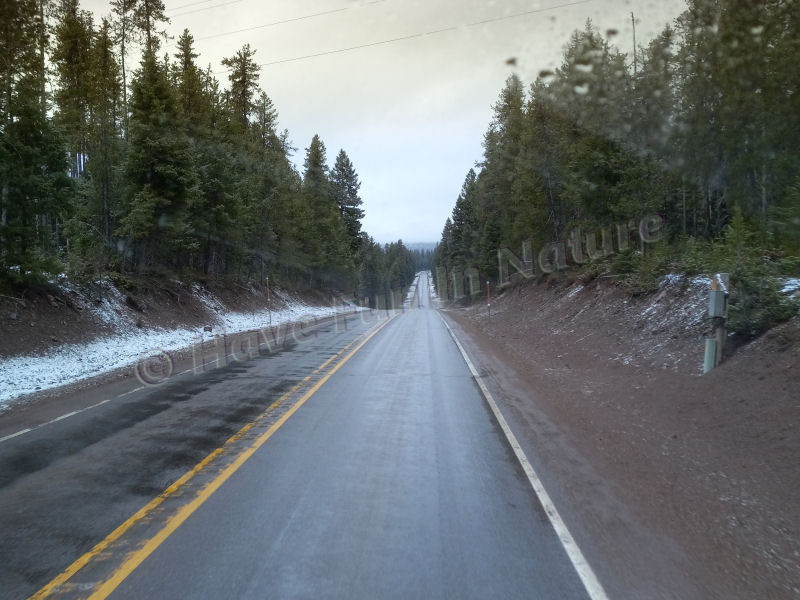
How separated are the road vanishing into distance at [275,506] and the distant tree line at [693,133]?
7.21 meters

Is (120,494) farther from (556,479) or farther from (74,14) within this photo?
(74,14)

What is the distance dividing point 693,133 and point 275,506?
18.3 m

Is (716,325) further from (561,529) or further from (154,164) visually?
(154,164)

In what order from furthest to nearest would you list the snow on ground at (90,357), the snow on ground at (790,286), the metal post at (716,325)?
the snow on ground at (90,357) < the snow on ground at (790,286) < the metal post at (716,325)

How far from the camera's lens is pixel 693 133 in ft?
57.9

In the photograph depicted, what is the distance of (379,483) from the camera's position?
5469 millimetres

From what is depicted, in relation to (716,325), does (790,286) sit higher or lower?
higher

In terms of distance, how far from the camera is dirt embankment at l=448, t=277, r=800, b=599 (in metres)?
3.96

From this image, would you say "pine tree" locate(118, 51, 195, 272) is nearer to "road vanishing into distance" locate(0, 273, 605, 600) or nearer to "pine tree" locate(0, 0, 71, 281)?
"pine tree" locate(0, 0, 71, 281)

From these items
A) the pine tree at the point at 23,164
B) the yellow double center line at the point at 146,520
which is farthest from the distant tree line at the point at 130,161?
the yellow double center line at the point at 146,520

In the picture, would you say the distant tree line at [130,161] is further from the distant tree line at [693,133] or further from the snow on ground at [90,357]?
the distant tree line at [693,133]

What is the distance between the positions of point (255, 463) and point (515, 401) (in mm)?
5182

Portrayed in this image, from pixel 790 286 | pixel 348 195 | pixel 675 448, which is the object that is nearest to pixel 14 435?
pixel 675 448

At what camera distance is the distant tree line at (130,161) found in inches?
583
